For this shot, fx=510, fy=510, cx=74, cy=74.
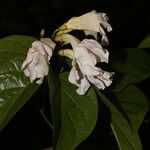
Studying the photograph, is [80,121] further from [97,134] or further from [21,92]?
[97,134]

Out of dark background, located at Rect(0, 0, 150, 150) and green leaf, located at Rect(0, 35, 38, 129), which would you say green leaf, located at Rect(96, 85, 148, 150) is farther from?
dark background, located at Rect(0, 0, 150, 150)

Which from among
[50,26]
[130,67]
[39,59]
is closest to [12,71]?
[39,59]

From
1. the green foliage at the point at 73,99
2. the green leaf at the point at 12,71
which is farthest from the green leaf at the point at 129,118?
the green leaf at the point at 12,71

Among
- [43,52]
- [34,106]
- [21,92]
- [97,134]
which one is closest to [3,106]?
[21,92]

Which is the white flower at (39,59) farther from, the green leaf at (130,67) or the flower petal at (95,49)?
the green leaf at (130,67)

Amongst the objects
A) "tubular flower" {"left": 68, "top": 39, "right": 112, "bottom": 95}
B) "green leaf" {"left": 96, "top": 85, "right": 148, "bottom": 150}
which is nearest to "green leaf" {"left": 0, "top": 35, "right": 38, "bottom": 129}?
"tubular flower" {"left": 68, "top": 39, "right": 112, "bottom": 95}
